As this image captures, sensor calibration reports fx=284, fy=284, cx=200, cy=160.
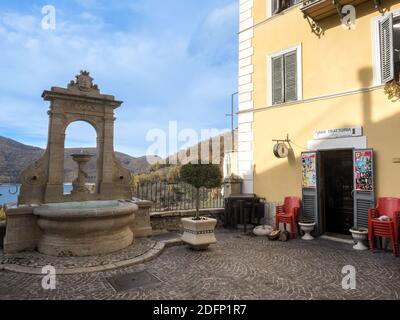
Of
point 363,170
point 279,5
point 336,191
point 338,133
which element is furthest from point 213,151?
point 363,170

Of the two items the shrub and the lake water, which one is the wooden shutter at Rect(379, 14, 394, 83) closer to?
the shrub

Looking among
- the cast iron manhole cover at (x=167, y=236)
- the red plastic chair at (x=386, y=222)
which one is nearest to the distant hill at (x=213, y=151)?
the cast iron manhole cover at (x=167, y=236)

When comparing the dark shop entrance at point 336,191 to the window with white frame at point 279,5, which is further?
the window with white frame at point 279,5

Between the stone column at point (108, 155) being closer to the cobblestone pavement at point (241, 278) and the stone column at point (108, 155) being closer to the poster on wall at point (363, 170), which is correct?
Answer: the cobblestone pavement at point (241, 278)

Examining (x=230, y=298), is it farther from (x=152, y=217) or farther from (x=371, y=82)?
(x=371, y=82)

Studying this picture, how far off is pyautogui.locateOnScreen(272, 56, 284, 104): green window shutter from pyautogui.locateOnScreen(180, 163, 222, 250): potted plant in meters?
3.72

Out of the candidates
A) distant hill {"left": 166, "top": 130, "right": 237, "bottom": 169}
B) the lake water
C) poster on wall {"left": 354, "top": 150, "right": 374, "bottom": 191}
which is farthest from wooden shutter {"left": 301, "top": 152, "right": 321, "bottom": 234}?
the lake water

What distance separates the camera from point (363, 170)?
686cm

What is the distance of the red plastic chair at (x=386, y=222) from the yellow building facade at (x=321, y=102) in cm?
26

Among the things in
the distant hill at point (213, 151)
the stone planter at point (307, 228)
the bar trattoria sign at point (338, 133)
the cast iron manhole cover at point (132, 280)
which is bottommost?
the cast iron manhole cover at point (132, 280)

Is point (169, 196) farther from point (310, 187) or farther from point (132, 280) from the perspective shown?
point (132, 280)

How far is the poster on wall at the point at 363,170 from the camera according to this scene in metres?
6.75

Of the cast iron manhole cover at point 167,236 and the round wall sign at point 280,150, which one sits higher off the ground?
the round wall sign at point 280,150
